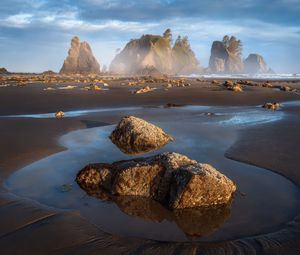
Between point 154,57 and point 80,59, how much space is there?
85.3 feet

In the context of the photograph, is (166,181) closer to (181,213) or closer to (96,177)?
(181,213)

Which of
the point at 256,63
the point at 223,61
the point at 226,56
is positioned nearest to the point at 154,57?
the point at 223,61

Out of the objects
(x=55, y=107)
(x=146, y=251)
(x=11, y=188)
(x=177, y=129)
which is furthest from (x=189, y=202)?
(x=55, y=107)

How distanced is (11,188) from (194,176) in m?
3.06

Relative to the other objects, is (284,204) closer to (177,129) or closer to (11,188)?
(11,188)

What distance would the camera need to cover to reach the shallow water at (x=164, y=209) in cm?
443

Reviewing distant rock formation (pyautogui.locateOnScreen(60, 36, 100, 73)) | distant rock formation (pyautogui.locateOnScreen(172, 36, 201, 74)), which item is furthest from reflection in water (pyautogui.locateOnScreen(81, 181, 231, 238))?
distant rock formation (pyautogui.locateOnScreen(172, 36, 201, 74))

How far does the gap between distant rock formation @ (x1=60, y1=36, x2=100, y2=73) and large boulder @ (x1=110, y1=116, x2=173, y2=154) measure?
109551mm

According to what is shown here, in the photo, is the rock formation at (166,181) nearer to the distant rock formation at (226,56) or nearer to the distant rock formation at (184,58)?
the distant rock formation at (184,58)

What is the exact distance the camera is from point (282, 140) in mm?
8953

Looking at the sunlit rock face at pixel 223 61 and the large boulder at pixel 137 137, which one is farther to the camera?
the sunlit rock face at pixel 223 61

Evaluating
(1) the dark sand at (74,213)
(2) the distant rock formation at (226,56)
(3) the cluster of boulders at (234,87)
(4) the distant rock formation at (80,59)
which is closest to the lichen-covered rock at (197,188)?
(1) the dark sand at (74,213)

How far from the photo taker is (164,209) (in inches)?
197

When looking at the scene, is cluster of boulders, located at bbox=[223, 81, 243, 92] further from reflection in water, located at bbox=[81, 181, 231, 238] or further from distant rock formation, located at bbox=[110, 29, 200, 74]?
distant rock formation, located at bbox=[110, 29, 200, 74]
